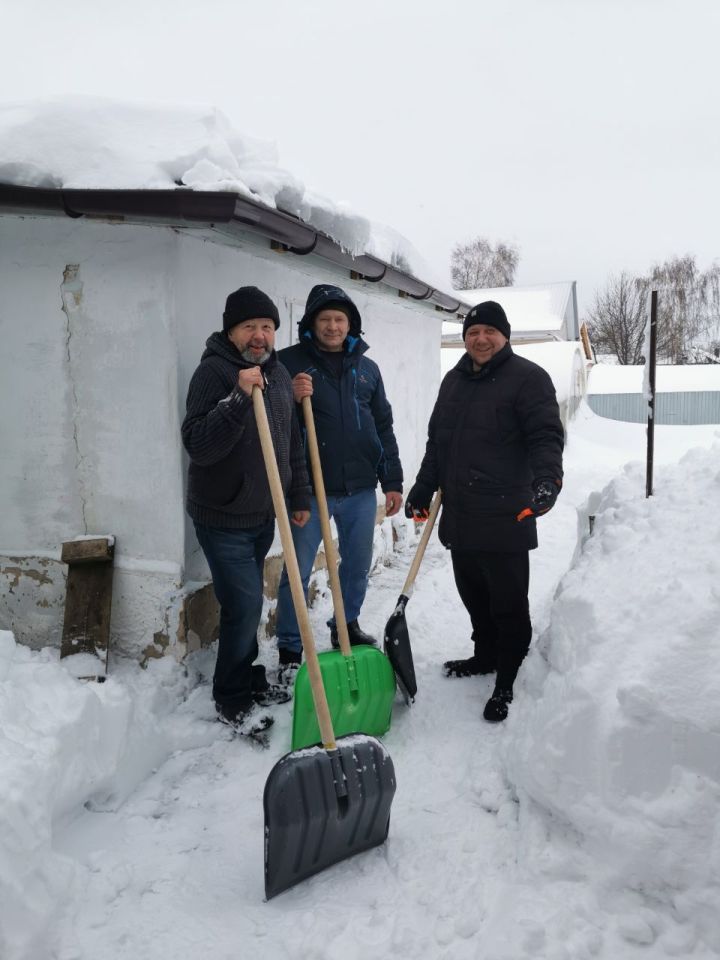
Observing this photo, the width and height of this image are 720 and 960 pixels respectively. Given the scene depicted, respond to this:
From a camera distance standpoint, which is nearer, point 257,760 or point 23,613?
point 257,760

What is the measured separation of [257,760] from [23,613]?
4.99 ft

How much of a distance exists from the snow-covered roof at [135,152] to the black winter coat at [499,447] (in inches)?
48.8

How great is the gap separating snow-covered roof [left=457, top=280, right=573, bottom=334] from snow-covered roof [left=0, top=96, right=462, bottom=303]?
19.5 m

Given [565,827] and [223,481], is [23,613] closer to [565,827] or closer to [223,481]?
[223,481]

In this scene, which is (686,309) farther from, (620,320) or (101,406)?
(101,406)

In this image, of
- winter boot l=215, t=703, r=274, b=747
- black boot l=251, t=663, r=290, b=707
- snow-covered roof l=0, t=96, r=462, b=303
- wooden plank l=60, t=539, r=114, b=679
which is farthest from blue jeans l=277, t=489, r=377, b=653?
snow-covered roof l=0, t=96, r=462, b=303

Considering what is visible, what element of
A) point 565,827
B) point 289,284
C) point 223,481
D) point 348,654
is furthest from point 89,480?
point 565,827

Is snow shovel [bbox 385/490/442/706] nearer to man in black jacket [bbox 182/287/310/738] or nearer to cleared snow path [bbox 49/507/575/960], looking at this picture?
cleared snow path [bbox 49/507/575/960]

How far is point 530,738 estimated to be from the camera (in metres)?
2.48

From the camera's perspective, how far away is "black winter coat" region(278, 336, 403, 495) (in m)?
3.36

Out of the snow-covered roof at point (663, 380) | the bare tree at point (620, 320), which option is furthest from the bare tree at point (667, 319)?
the snow-covered roof at point (663, 380)

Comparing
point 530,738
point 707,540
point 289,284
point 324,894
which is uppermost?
point 289,284

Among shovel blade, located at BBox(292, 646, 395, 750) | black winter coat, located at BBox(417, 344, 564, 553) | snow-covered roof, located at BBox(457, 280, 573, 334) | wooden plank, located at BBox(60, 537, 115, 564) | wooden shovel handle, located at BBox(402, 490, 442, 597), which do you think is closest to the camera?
shovel blade, located at BBox(292, 646, 395, 750)

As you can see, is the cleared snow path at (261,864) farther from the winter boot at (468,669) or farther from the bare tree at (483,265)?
the bare tree at (483,265)
